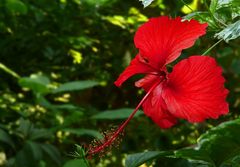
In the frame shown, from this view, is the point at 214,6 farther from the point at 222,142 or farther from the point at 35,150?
the point at 35,150

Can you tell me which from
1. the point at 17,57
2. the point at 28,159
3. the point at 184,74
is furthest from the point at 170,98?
the point at 17,57

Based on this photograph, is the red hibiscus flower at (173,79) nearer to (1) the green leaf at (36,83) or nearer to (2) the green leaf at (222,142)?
(2) the green leaf at (222,142)

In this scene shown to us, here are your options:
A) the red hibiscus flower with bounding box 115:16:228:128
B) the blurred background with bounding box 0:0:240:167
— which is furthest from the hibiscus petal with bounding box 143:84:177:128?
the blurred background with bounding box 0:0:240:167

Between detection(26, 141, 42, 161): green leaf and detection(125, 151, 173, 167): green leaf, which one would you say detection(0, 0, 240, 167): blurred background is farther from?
detection(125, 151, 173, 167): green leaf

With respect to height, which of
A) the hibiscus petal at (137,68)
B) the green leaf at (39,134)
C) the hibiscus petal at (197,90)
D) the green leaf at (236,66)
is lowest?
the green leaf at (39,134)

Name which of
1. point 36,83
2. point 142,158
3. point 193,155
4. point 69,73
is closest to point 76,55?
point 69,73

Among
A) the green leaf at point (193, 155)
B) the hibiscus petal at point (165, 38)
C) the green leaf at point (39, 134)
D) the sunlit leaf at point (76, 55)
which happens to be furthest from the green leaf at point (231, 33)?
the sunlit leaf at point (76, 55)

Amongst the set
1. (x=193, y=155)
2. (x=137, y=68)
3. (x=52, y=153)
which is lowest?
(x=52, y=153)

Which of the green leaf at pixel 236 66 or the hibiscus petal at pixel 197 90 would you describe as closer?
the hibiscus petal at pixel 197 90
